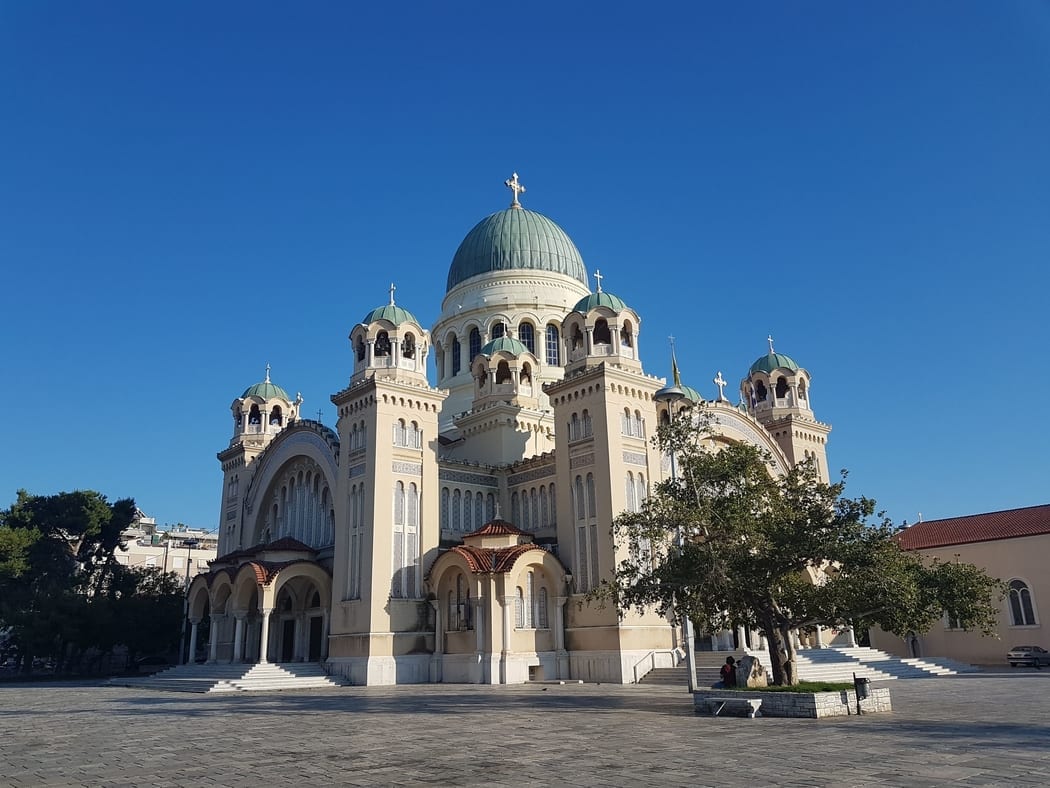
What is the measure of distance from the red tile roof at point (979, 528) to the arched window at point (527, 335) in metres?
22.3

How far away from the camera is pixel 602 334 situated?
124 feet

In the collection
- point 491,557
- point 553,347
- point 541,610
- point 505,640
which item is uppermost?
point 553,347

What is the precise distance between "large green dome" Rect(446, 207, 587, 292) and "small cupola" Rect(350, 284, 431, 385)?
13271 millimetres

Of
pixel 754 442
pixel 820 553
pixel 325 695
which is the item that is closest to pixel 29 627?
pixel 325 695

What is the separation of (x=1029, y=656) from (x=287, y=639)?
34.6 meters

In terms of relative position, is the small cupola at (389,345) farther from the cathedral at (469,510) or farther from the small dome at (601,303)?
the small dome at (601,303)

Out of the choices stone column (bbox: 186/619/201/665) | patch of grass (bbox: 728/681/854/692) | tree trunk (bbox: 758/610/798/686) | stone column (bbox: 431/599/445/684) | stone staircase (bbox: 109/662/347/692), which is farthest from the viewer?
stone column (bbox: 186/619/201/665)

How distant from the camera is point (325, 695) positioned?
2861cm

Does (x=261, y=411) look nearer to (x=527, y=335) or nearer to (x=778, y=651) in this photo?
(x=527, y=335)

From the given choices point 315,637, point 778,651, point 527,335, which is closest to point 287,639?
point 315,637

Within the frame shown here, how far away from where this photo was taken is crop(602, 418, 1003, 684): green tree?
66.3 ft

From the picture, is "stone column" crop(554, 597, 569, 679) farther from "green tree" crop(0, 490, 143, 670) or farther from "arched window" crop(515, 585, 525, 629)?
"green tree" crop(0, 490, 143, 670)

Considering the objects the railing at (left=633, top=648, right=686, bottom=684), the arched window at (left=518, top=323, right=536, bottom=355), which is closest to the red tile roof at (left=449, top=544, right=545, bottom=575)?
the railing at (left=633, top=648, right=686, bottom=684)

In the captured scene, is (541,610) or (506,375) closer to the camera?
(541,610)
